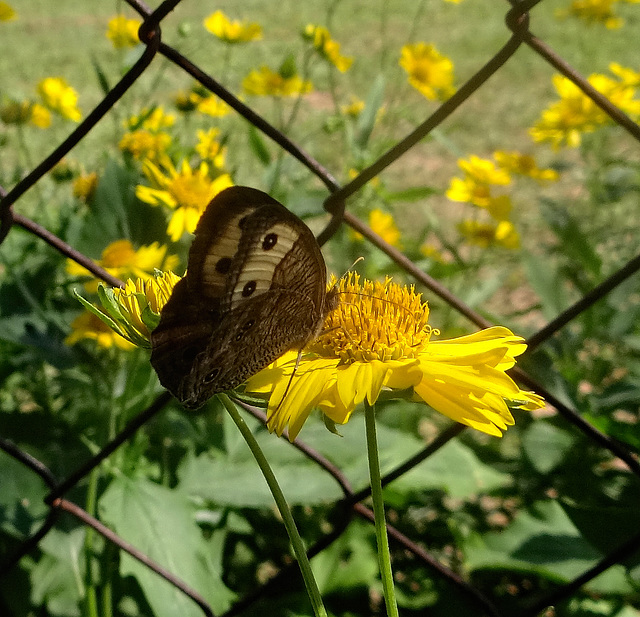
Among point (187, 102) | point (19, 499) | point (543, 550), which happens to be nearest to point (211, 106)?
point (187, 102)

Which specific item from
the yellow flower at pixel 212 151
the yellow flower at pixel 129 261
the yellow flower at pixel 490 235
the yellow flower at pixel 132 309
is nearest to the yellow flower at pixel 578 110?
the yellow flower at pixel 490 235

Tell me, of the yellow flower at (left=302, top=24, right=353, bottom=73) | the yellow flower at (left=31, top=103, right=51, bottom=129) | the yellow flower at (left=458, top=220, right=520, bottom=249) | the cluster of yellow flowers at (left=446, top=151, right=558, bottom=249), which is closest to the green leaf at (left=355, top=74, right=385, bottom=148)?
the yellow flower at (left=302, top=24, right=353, bottom=73)

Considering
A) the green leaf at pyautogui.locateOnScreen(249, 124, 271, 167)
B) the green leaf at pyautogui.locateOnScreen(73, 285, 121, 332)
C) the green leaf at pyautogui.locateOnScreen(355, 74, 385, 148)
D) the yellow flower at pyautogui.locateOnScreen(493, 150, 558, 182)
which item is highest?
the yellow flower at pyautogui.locateOnScreen(493, 150, 558, 182)

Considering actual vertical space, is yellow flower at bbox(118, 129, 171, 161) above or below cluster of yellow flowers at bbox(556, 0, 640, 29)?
below

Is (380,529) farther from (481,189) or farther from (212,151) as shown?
(481,189)

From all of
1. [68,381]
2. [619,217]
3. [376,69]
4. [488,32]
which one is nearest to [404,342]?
[68,381]

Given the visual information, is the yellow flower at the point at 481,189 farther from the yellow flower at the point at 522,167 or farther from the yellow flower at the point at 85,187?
the yellow flower at the point at 85,187

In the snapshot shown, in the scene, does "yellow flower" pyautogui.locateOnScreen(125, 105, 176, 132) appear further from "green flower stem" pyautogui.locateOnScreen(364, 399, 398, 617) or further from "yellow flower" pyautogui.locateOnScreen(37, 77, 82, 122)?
"green flower stem" pyautogui.locateOnScreen(364, 399, 398, 617)
